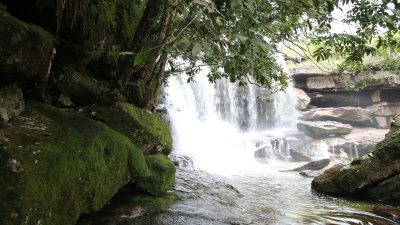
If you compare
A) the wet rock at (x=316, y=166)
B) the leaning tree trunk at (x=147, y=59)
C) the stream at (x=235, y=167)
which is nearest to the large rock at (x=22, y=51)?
the leaning tree trunk at (x=147, y=59)

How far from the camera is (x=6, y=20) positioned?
2.28 m

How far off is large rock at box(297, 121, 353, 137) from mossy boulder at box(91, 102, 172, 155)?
17.6 metres

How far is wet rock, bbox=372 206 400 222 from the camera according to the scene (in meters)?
4.71

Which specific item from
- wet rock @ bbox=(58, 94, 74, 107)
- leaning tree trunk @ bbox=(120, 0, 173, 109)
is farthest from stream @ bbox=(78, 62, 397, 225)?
leaning tree trunk @ bbox=(120, 0, 173, 109)

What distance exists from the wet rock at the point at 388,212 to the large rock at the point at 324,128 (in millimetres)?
15494

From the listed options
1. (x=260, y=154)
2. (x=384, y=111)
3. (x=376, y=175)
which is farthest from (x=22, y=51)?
(x=384, y=111)

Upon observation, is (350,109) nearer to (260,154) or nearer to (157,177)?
(260,154)

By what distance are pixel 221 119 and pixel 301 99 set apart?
23.0ft

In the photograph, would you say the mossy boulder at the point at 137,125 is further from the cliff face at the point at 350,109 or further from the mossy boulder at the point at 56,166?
the cliff face at the point at 350,109

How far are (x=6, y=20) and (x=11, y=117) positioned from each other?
93 centimetres

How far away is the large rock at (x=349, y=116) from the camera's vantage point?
69.3 ft

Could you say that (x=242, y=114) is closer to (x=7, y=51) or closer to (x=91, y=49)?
Answer: (x=91, y=49)

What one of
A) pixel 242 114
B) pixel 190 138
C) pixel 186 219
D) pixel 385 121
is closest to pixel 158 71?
pixel 186 219

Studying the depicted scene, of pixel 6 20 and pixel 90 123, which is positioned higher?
pixel 6 20
